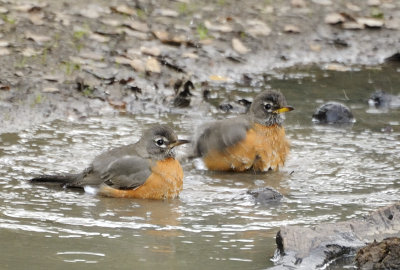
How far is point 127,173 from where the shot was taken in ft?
23.2

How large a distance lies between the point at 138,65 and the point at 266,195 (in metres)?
4.06

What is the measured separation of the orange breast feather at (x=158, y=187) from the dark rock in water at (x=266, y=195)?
599mm

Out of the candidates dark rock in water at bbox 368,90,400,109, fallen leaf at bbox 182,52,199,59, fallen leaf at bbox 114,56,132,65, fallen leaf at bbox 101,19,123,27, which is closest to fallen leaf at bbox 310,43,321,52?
fallen leaf at bbox 182,52,199,59

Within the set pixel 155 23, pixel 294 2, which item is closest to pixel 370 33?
pixel 294 2

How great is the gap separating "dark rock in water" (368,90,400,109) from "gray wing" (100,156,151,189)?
371 centimetres

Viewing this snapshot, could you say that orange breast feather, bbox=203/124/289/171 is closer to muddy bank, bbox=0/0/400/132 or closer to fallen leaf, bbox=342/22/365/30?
muddy bank, bbox=0/0/400/132

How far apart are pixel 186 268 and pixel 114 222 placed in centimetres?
112

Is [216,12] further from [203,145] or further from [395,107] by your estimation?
[203,145]

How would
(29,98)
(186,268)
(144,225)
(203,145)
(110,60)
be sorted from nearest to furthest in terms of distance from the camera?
(186,268) → (144,225) → (203,145) → (29,98) → (110,60)

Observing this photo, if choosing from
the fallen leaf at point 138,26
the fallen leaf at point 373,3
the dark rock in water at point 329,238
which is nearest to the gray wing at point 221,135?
the dark rock in water at point 329,238

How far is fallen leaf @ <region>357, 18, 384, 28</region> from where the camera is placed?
12.5m

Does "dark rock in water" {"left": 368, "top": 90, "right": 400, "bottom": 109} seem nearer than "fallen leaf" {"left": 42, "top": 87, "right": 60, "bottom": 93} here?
No

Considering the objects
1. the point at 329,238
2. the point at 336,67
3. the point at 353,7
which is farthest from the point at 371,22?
the point at 329,238

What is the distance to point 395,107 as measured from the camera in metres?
9.95
